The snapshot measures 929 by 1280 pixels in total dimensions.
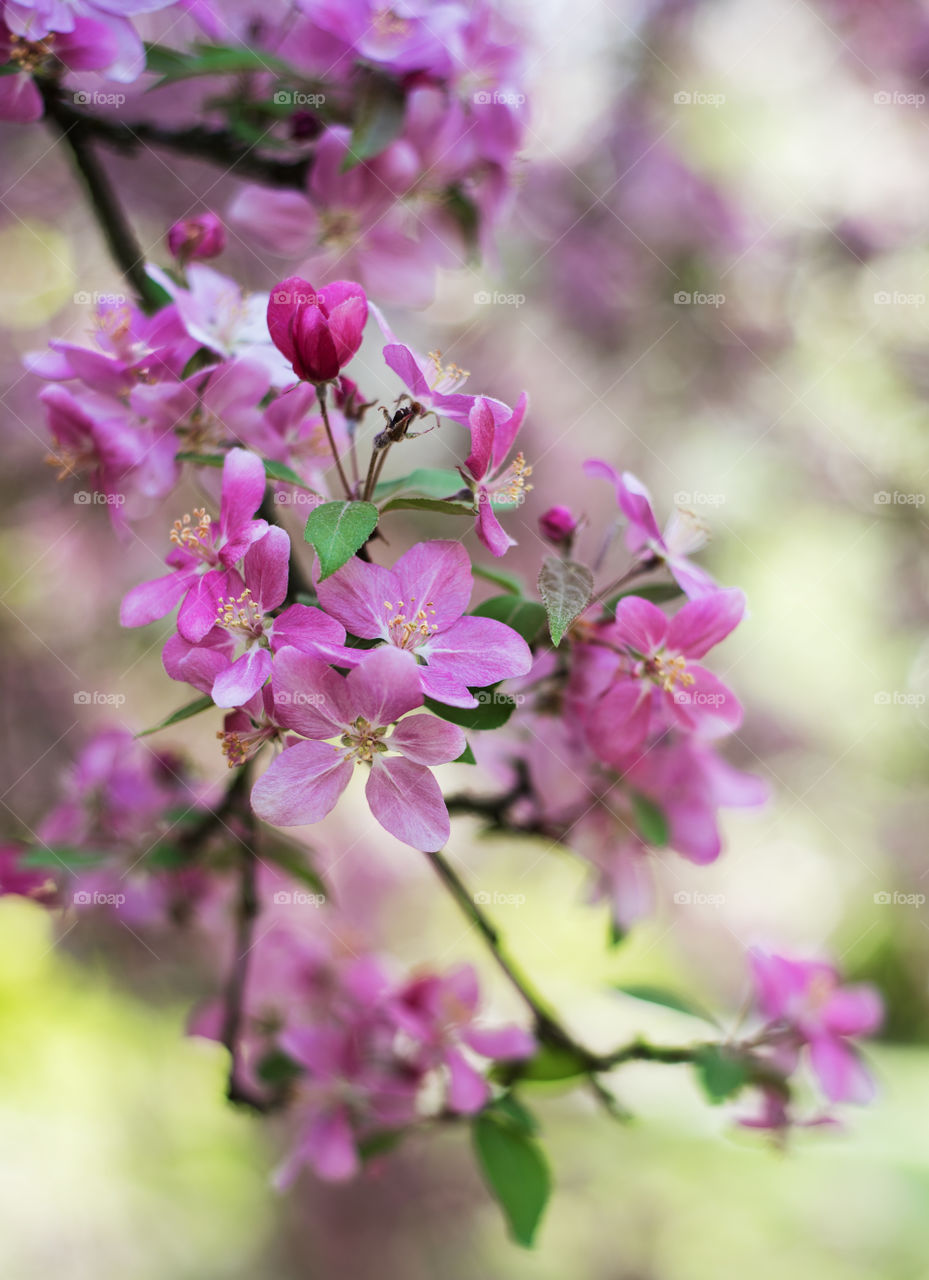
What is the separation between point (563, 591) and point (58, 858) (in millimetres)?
714

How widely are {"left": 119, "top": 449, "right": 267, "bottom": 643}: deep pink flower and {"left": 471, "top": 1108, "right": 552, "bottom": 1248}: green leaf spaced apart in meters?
0.67

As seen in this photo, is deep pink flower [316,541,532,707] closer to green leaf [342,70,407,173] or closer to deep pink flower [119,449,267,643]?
deep pink flower [119,449,267,643]

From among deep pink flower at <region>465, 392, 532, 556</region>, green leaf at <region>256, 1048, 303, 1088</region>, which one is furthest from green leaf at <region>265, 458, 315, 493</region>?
green leaf at <region>256, 1048, 303, 1088</region>

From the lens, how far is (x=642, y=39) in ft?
9.38

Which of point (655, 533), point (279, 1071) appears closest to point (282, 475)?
point (655, 533)

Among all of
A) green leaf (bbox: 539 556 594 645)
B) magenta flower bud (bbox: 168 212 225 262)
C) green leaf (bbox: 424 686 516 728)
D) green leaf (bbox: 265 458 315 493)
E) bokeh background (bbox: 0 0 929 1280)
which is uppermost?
magenta flower bud (bbox: 168 212 225 262)

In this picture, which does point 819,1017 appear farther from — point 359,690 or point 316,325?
point 316,325

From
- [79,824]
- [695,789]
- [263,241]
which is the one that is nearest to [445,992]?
[695,789]

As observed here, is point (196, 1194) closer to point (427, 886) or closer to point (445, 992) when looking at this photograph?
point (427, 886)

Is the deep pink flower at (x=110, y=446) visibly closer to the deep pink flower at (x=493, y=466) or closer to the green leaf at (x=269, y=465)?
the green leaf at (x=269, y=465)

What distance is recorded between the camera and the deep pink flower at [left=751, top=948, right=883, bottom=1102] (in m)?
1.09

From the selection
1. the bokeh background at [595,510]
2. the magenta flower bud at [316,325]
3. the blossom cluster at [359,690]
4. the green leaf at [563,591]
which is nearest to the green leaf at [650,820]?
the blossom cluster at [359,690]

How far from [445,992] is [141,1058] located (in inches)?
84.6

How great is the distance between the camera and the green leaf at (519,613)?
74 cm
